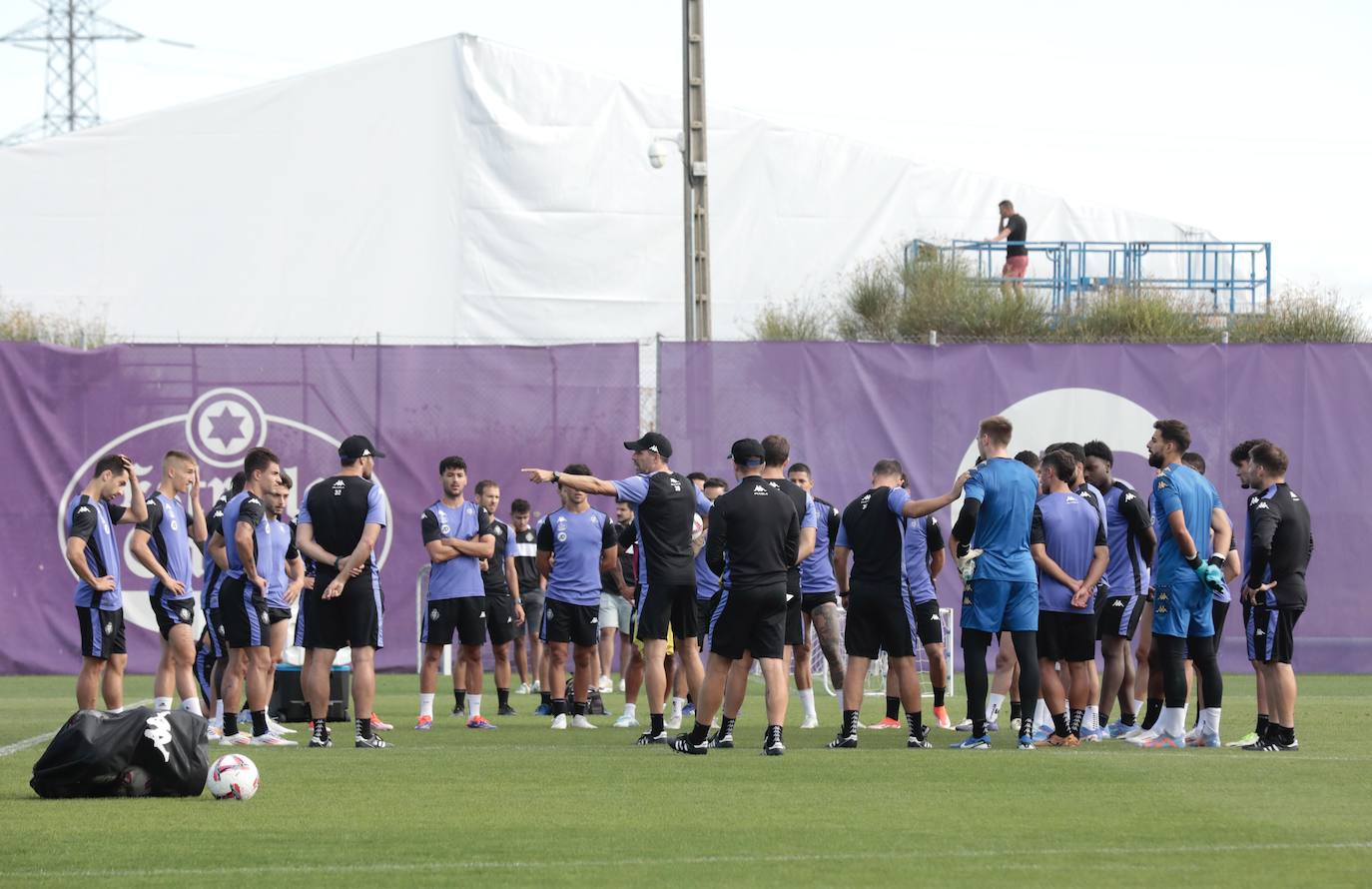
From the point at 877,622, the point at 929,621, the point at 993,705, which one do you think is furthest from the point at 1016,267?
the point at 877,622

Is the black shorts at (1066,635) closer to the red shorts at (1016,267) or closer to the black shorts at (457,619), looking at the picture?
the black shorts at (457,619)

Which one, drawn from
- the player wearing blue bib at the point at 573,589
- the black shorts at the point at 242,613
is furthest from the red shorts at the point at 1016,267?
the black shorts at the point at 242,613

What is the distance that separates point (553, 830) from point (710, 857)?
106 centimetres

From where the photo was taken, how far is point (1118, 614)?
13305 millimetres

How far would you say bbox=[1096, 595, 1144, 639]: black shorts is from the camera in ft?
43.5

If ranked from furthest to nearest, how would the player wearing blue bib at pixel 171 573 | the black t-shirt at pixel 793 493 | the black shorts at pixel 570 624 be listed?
1. the black shorts at pixel 570 624
2. the player wearing blue bib at pixel 171 573
3. the black t-shirt at pixel 793 493

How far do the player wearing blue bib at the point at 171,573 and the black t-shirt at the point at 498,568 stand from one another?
3440 millimetres

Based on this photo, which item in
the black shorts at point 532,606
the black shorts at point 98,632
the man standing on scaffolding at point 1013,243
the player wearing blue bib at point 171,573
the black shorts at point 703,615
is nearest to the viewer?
the black shorts at point 98,632

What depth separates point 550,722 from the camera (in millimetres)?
14984

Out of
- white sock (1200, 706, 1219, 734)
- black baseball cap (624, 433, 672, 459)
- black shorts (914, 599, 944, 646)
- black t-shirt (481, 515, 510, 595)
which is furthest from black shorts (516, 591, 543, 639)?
white sock (1200, 706, 1219, 734)

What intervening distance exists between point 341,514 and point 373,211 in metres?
27.4

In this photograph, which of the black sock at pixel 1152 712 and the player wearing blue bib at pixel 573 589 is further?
the player wearing blue bib at pixel 573 589

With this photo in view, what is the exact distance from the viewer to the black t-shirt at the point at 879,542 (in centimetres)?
1239

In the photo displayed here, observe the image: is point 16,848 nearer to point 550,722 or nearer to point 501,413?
point 550,722
